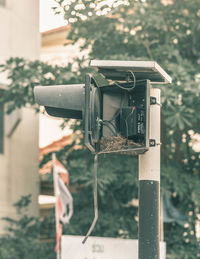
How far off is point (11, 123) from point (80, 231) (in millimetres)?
2970

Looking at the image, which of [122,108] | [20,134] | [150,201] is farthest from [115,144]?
A: [20,134]

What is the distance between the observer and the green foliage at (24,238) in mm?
11414

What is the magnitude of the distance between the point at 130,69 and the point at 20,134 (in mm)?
9022

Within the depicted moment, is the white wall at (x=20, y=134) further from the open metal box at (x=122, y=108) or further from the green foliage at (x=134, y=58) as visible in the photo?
the open metal box at (x=122, y=108)

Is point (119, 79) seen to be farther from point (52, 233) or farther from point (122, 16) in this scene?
point (52, 233)

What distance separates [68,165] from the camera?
A: 11102mm

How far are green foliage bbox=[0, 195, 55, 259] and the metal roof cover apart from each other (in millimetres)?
7503

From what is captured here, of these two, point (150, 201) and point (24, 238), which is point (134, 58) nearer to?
point (24, 238)

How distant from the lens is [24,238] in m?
12.0

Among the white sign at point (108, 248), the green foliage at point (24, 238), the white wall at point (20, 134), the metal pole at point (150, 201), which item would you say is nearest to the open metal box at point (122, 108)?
the metal pole at point (150, 201)

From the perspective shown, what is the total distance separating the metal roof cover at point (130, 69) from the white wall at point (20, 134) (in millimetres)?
7965

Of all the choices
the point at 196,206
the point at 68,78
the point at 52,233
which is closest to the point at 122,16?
the point at 68,78

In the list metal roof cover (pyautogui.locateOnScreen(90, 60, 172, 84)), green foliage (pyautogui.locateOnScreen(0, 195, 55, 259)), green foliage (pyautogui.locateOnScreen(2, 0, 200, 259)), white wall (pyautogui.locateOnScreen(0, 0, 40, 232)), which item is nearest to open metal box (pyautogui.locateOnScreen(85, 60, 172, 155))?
metal roof cover (pyautogui.locateOnScreen(90, 60, 172, 84))

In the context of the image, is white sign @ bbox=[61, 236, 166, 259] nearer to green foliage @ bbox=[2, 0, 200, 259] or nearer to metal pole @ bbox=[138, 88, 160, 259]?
green foliage @ bbox=[2, 0, 200, 259]
